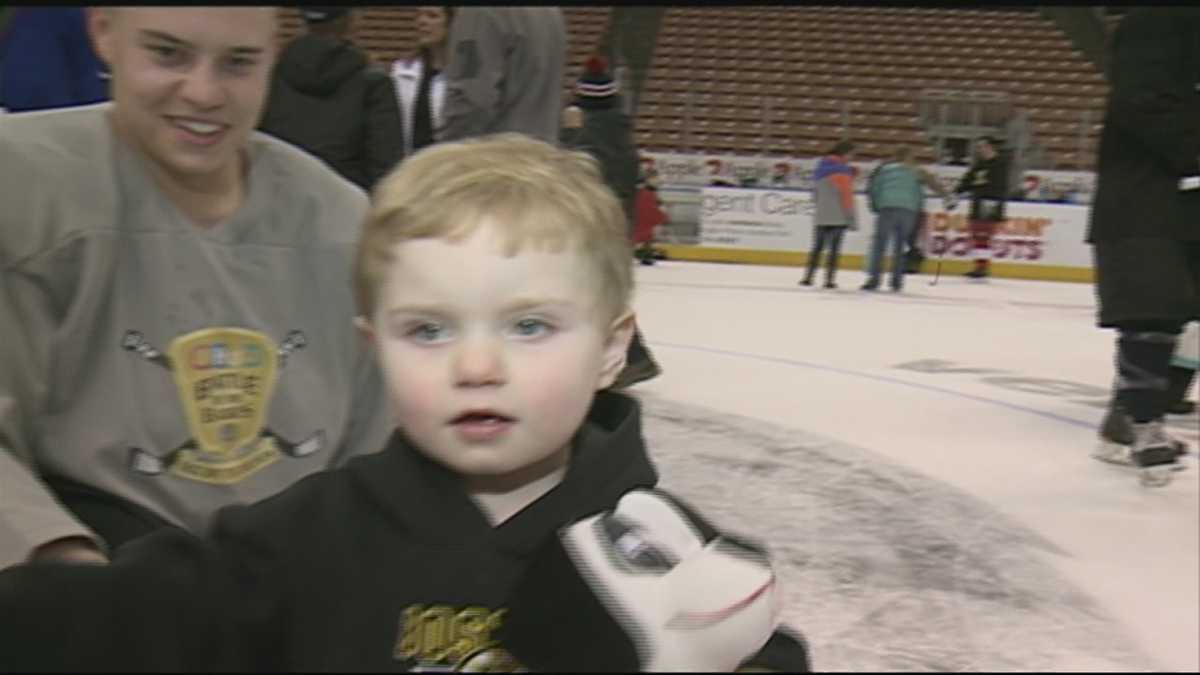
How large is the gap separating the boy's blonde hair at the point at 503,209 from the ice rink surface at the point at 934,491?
21 centimetres

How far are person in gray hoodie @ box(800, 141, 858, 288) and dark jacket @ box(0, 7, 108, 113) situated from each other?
4.99 feet

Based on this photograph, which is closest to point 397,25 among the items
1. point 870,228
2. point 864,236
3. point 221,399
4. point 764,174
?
point 221,399

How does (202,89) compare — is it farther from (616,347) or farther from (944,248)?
(944,248)

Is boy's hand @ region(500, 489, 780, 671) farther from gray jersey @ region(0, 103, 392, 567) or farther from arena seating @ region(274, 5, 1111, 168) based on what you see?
gray jersey @ region(0, 103, 392, 567)

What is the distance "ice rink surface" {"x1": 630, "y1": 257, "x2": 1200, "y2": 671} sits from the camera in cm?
108

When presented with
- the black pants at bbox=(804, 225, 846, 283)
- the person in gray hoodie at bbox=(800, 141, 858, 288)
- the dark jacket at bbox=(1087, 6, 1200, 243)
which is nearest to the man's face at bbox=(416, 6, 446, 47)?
the dark jacket at bbox=(1087, 6, 1200, 243)

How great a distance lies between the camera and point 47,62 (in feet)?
3.08

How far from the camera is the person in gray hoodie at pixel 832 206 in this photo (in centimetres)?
300

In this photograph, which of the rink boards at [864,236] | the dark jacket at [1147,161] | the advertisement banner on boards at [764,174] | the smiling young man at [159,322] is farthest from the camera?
the rink boards at [864,236]

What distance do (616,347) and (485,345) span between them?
9cm

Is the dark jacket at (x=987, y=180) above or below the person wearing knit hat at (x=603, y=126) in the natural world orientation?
below

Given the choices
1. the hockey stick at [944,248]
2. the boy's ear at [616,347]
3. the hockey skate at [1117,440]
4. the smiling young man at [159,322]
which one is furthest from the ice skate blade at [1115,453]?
the boy's ear at [616,347]

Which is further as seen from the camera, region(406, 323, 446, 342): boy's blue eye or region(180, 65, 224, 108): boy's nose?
region(180, 65, 224, 108): boy's nose

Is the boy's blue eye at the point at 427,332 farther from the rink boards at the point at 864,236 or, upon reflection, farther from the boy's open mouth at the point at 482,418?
the rink boards at the point at 864,236
